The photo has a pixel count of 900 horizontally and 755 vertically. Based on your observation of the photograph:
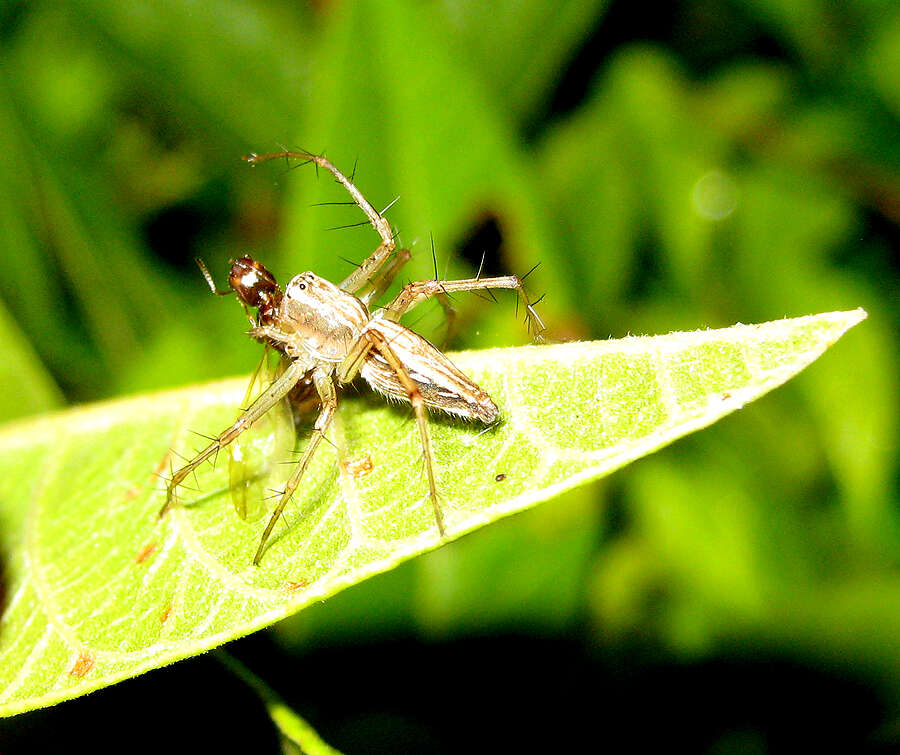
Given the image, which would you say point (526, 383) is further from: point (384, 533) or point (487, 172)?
point (487, 172)

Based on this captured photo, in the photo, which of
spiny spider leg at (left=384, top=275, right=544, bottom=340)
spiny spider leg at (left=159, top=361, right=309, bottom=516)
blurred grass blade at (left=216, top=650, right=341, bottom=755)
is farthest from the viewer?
spiny spider leg at (left=384, top=275, right=544, bottom=340)

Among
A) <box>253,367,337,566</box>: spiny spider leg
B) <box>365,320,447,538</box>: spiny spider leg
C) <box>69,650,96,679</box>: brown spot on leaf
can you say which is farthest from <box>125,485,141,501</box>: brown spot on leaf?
<box>365,320,447,538</box>: spiny spider leg

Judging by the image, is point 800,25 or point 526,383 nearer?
point 526,383

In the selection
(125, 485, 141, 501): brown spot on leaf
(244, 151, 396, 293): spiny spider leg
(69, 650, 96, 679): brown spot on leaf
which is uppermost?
(244, 151, 396, 293): spiny spider leg

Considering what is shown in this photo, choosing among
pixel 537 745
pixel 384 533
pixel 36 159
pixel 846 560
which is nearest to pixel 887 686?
pixel 846 560

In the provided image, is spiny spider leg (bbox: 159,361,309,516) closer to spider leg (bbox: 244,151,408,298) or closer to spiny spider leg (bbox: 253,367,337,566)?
spiny spider leg (bbox: 253,367,337,566)

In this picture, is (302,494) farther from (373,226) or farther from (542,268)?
(542,268)

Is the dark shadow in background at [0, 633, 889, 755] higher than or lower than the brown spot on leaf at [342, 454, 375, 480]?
lower
